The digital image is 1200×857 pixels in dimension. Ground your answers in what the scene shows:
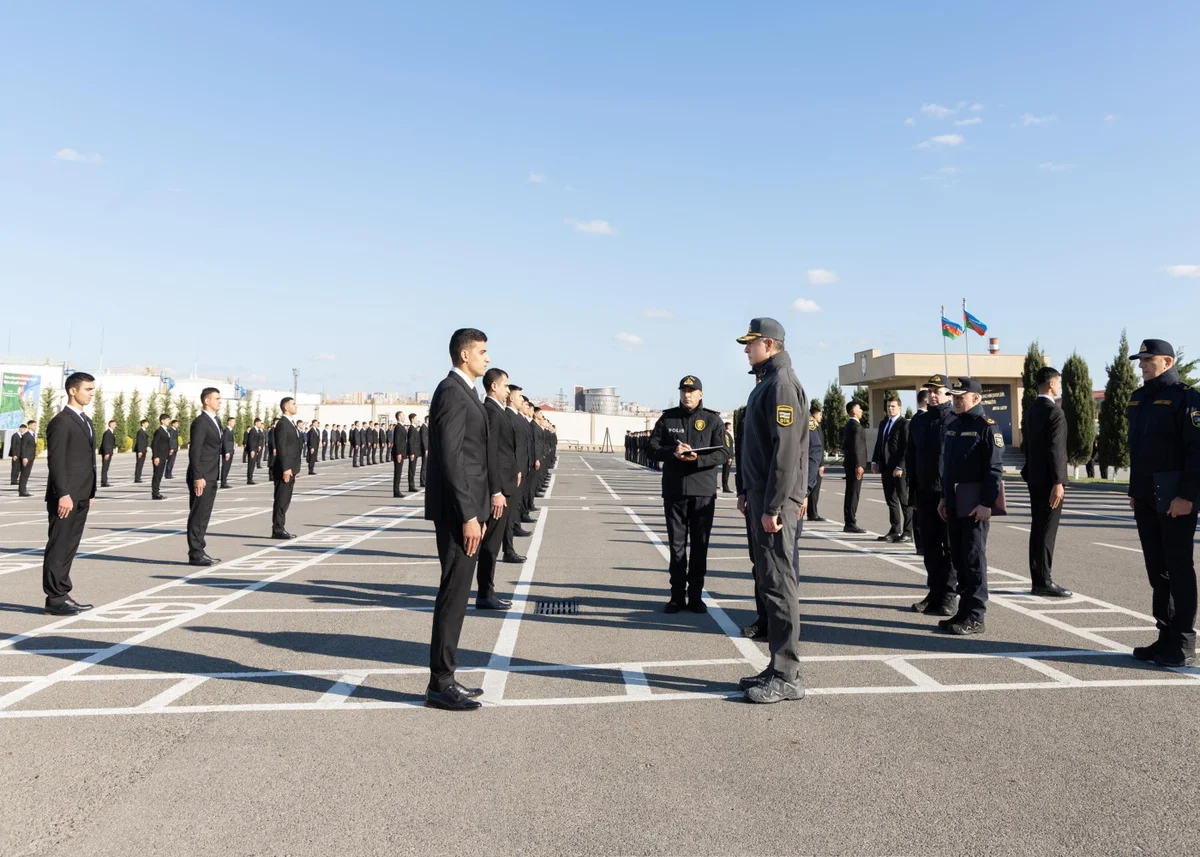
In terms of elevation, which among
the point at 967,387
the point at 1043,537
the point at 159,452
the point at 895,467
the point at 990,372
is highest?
the point at 990,372

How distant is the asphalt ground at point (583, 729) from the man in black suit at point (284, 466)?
13.7 ft

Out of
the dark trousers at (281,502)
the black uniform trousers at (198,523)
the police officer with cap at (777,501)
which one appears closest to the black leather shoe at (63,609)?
the black uniform trousers at (198,523)

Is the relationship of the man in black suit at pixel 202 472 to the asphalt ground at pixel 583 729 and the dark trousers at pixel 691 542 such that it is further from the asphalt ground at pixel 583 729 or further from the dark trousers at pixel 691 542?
the dark trousers at pixel 691 542

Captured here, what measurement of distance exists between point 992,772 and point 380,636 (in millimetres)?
4368

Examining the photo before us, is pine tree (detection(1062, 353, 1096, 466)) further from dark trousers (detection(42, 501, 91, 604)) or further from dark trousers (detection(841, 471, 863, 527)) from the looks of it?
dark trousers (detection(42, 501, 91, 604))

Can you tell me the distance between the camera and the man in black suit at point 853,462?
14599 mm

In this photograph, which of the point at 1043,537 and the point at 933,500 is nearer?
the point at 933,500

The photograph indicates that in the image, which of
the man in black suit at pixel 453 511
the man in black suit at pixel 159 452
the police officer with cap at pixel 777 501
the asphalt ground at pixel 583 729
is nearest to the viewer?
the asphalt ground at pixel 583 729

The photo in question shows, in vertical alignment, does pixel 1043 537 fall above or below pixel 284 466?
below

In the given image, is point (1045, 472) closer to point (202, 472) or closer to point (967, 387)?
point (967, 387)

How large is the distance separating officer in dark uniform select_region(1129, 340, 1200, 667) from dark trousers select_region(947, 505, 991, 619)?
1061 mm

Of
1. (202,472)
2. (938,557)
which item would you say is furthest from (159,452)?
(938,557)

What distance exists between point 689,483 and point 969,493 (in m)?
2.28

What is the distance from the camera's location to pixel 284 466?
13.2m
